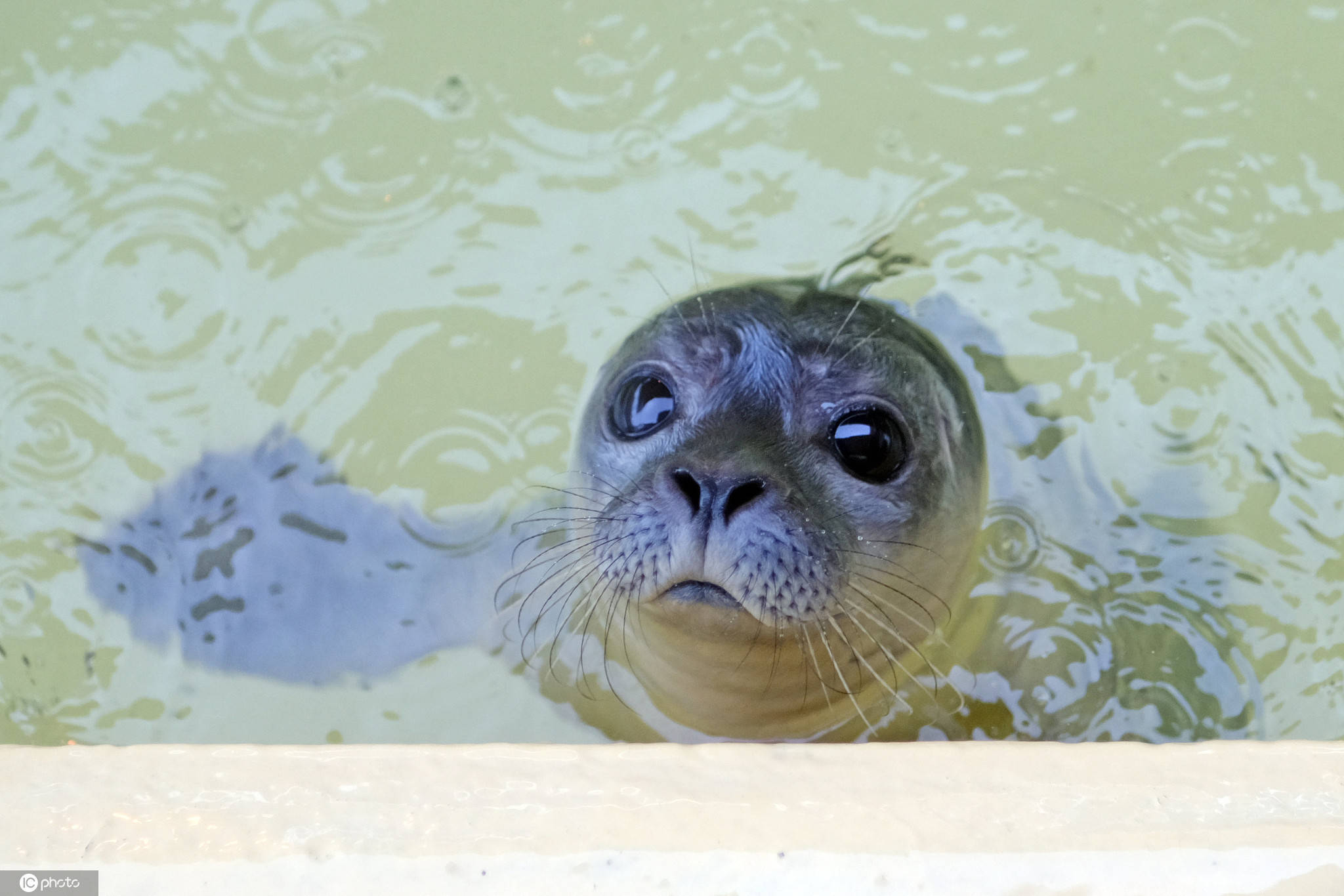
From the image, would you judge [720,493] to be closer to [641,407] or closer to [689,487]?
[689,487]

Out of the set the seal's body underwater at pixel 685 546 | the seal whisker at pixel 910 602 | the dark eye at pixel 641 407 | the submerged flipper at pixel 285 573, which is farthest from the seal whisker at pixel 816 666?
the submerged flipper at pixel 285 573

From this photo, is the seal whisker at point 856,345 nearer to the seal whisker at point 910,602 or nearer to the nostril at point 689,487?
the seal whisker at point 910,602

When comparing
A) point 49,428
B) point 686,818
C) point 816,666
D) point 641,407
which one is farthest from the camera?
point 49,428

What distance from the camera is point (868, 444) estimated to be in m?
2.38

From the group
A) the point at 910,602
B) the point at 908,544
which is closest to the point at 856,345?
the point at 908,544

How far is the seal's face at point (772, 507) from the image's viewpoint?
6.70ft

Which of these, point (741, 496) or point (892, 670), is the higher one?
point (741, 496)

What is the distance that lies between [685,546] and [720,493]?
0.11 metres

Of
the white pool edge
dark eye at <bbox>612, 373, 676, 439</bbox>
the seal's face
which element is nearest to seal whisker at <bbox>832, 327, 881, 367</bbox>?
the seal's face

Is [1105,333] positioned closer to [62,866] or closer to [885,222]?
[885,222]

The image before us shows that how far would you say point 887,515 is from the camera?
93.3 inches

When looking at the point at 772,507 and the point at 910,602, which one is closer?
the point at 772,507

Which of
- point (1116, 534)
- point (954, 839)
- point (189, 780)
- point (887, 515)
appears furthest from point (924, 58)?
point (189, 780)

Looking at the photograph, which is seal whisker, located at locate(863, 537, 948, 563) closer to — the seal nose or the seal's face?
the seal's face
